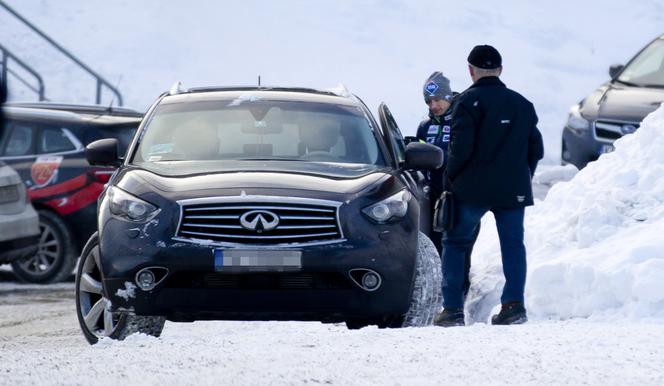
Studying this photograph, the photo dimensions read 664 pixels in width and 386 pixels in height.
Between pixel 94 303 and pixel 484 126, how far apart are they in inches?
97.7

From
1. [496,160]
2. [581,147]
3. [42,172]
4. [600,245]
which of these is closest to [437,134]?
[600,245]

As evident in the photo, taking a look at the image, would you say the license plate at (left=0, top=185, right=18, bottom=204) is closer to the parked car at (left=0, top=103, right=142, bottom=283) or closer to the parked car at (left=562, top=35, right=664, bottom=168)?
the parked car at (left=0, top=103, right=142, bottom=283)

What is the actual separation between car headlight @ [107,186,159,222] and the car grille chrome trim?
7.94 m

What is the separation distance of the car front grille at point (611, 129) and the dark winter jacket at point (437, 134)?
4.70 meters

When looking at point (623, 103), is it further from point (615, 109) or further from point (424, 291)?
point (424, 291)

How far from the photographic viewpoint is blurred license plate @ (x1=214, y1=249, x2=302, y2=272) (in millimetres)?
7461

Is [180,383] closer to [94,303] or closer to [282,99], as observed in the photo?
[94,303]

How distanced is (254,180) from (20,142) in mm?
6550

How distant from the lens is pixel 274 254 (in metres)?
7.47

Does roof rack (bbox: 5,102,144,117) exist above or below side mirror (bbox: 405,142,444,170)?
below

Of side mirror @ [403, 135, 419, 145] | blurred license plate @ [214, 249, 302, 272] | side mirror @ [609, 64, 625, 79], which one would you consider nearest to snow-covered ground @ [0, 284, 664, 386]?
blurred license plate @ [214, 249, 302, 272]

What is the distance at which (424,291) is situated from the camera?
7.99 m

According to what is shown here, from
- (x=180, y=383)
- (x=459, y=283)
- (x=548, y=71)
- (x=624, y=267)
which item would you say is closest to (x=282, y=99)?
(x=459, y=283)

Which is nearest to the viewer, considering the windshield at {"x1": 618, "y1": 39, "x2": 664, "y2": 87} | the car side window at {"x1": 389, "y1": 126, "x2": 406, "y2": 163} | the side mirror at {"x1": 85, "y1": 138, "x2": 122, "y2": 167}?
the side mirror at {"x1": 85, "y1": 138, "x2": 122, "y2": 167}
